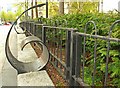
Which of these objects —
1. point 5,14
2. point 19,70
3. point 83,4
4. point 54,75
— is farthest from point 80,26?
point 5,14

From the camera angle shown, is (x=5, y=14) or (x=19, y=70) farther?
(x=5, y=14)

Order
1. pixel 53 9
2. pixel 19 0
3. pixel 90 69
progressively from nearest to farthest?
pixel 90 69 → pixel 53 9 → pixel 19 0

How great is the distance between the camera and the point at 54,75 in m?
4.21

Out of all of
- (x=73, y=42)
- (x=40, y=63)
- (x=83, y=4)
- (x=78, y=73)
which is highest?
(x=83, y=4)

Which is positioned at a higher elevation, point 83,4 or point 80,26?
point 83,4

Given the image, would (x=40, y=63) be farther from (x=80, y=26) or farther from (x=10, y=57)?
(x=80, y=26)

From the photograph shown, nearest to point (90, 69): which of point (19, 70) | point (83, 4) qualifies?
point (19, 70)

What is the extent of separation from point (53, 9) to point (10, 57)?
14661mm

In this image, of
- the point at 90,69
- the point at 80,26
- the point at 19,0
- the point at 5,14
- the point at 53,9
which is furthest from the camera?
the point at 5,14

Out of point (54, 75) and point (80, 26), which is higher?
point (80, 26)

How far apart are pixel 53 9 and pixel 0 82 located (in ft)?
49.1

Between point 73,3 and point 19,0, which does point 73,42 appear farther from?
point 19,0

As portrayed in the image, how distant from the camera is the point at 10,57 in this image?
4.19m

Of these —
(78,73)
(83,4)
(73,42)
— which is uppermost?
(83,4)
